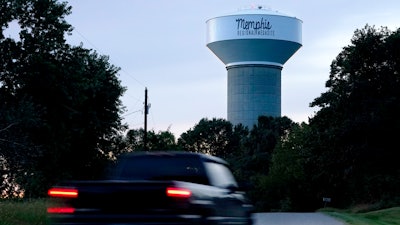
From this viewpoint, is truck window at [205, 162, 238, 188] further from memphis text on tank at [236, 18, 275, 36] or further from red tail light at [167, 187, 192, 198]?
memphis text on tank at [236, 18, 275, 36]

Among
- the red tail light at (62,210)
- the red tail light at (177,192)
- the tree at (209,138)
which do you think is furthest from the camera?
the tree at (209,138)

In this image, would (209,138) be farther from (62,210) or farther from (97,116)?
(62,210)

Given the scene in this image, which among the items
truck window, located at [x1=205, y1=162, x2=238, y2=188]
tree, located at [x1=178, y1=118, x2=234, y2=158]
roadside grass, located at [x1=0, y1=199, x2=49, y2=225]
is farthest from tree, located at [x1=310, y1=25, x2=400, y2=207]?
tree, located at [x1=178, y1=118, x2=234, y2=158]

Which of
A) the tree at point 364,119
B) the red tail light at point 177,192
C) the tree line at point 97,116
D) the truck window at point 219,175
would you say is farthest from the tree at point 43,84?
the red tail light at point 177,192

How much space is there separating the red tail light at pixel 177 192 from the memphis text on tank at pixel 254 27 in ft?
385

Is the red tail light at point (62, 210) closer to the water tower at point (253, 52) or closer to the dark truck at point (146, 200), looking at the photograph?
the dark truck at point (146, 200)

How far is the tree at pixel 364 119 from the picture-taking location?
61.9 meters

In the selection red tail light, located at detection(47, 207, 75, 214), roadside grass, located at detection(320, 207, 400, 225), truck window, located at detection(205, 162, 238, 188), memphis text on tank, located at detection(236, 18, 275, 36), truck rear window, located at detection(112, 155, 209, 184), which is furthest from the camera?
memphis text on tank, located at detection(236, 18, 275, 36)

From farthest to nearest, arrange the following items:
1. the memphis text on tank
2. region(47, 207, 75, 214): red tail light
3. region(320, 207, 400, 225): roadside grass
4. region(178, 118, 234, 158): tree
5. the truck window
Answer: the memphis text on tank, region(178, 118, 234, 158): tree, region(320, 207, 400, 225): roadside grass, the truck window, region(47, 207, 75, 214): red tail light

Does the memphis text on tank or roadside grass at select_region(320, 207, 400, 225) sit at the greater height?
the memphis text on tank

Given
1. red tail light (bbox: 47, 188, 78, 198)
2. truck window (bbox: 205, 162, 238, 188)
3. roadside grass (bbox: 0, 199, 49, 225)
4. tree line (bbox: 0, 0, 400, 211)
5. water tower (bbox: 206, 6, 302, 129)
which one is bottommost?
roadside grass (bbox: 0, 199, 49, 225)

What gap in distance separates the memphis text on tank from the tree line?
5034 cm

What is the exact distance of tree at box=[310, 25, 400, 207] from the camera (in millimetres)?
61875

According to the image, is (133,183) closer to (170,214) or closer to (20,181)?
(170,214)
